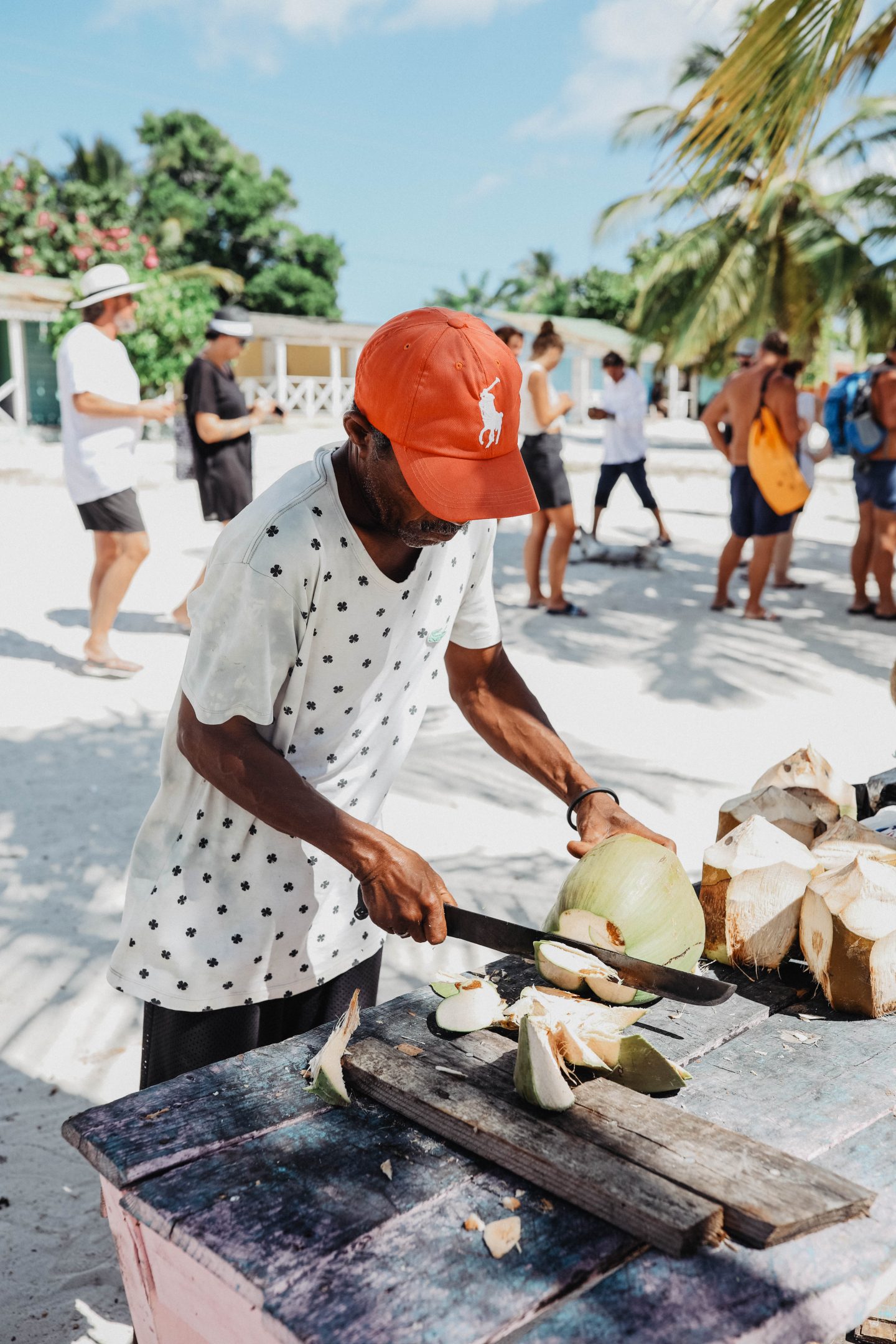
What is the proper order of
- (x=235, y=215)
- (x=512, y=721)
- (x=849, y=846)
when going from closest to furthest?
(x=849, y=846) < (x=512, y=721) < (x=235, y=215)

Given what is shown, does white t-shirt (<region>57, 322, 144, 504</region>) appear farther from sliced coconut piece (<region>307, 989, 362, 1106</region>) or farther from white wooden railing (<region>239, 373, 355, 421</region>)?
white wooden railing (<region>239, 373, 355, 421</region>)

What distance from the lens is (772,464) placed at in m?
7.25

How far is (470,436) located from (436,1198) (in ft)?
3.16

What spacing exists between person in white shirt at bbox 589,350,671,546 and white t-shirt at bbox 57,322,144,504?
13.5 ft

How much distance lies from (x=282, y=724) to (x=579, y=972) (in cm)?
60

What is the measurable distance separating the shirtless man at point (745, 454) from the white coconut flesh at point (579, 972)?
19.8 ft

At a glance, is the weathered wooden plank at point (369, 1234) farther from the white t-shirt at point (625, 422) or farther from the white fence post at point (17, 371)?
the white fence post at point (17, 371)

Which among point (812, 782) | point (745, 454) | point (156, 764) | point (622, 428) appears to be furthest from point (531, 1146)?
point (622, 428)

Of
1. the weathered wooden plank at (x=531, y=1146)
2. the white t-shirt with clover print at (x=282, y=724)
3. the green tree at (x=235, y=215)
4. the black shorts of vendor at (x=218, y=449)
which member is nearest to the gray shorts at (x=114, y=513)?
the black shorts of vendor at (x=218, y=449)

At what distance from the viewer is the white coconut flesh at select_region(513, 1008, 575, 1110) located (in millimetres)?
1399

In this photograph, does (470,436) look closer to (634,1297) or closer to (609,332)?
(634,1297)

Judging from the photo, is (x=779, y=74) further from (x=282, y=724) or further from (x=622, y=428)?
(x=622, y=428)

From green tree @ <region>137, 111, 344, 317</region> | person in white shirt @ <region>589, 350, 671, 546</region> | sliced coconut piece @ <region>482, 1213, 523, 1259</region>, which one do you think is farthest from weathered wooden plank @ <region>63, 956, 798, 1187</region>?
green tree @ <region>137, 111, 344, 317</region>

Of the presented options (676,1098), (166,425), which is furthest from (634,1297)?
(166,425)
